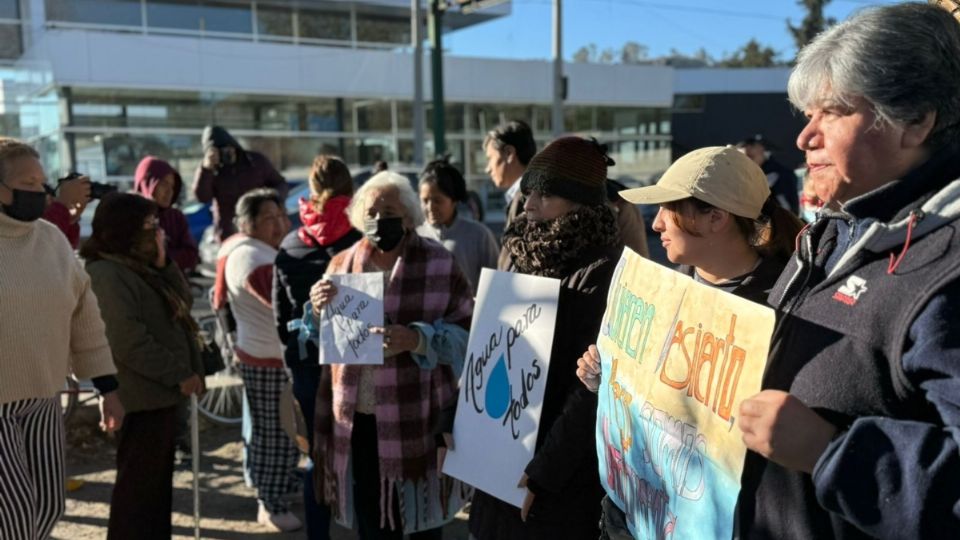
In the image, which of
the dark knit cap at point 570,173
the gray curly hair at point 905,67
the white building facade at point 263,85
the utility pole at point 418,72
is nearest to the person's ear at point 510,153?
the dark knit cap at point 570,173

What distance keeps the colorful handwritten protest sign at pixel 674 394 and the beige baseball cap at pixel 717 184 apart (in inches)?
7.6

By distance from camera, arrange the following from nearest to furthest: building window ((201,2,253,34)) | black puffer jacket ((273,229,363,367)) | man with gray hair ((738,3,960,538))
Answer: man with gray hair ((738,3,960,538)) < black puffer jacket ((273,229,363,367)) < building window ((201,2,253,34))

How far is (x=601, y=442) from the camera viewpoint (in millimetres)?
2148

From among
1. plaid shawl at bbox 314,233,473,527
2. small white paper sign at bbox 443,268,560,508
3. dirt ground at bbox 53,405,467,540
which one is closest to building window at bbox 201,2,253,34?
dirt ground at bbox 53,405,467,540

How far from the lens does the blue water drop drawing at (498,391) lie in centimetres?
255

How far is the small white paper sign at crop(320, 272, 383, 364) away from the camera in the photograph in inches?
128

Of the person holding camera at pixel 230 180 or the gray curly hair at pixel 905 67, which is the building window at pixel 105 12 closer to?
the person holding camera at pixel 230 180

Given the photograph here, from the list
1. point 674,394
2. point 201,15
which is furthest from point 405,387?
point 201,15

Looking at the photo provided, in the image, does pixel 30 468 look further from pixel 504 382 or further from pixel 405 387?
pixel 504 382

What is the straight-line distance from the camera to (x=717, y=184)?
2.00 meters

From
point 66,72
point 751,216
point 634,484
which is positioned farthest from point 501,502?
point 66,72

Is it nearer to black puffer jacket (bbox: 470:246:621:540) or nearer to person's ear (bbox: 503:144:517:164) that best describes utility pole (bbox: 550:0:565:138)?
person's ear (bbox: 503:144:517:164)

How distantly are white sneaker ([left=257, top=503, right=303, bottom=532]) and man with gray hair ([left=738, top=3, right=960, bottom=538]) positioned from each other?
3.55 meters

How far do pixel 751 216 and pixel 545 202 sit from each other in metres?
0.75
